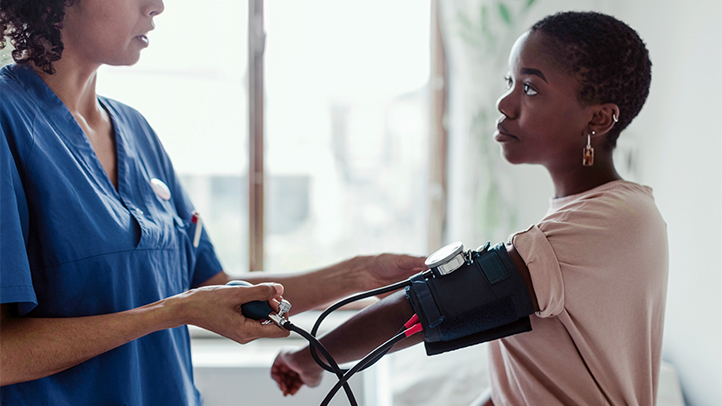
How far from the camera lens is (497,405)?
92 cm

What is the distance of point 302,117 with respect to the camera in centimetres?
224

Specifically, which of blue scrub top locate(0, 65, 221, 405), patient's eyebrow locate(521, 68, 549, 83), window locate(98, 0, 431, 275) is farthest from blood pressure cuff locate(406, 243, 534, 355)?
window locate(98, 0, 431, 275)

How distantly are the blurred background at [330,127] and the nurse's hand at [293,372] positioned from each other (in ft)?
2.21

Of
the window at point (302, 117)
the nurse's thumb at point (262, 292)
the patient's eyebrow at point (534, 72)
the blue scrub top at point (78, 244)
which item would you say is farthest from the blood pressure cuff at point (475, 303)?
the window at point (302, 117)

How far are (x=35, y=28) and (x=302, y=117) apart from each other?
1.51m

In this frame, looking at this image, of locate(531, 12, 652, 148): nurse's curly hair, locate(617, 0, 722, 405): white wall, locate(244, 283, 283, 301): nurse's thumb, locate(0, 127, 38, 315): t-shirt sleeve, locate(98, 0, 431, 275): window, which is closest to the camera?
locate(0, 127, 38, 315): t-shirt sleeve

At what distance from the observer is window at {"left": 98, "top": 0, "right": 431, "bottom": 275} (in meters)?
2.16

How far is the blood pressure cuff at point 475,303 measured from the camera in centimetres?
75

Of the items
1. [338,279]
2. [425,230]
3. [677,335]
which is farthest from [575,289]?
[425,230]

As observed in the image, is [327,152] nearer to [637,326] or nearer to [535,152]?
[535,152]

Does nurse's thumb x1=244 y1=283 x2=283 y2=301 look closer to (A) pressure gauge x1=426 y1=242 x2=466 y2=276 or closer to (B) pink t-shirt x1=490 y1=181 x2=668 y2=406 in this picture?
(A) pressure gauge x1=426 y1=242 x2=466 y2=276

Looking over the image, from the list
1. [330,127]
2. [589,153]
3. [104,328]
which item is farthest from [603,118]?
[330,127]

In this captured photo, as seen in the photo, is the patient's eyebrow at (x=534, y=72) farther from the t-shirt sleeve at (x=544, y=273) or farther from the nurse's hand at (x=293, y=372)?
the nurse's hand at (x=293, y=372)

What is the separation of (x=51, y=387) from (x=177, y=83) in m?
1.69
